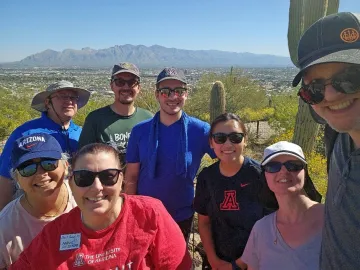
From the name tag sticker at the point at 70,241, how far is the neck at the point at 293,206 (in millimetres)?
1270

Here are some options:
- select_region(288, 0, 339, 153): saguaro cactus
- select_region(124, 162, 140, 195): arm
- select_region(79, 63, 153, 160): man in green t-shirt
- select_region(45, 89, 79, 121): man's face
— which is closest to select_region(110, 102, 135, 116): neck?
select_region(79, 63, 153, 160): man in green t-shirt

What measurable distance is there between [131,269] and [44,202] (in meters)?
0.86

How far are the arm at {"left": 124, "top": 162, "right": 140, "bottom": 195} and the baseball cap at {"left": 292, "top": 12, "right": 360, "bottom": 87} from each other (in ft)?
6.69

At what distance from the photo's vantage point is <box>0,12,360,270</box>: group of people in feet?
5.02

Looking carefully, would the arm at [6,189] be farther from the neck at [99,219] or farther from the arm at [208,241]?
the arm at [208,241]

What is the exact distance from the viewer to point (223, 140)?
2.74 m

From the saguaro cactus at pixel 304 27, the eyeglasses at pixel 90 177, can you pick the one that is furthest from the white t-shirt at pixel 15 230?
the saguaro cactus at pixel 304 27

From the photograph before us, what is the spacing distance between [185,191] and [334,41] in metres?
2.06

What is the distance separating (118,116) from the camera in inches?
141

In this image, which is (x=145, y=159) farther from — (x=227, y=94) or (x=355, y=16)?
(x=227, y=94)

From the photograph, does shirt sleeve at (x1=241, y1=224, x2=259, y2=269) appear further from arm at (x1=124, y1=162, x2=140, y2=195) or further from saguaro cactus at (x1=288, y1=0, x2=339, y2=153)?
saguaro cactus at (x1=288, y1=0, x2=339, y2=153)

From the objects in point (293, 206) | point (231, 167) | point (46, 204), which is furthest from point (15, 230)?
point (293, 206)

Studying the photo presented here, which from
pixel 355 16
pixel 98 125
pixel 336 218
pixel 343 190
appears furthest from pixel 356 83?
pixel 98 125

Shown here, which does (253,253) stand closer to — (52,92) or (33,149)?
(33,149)
